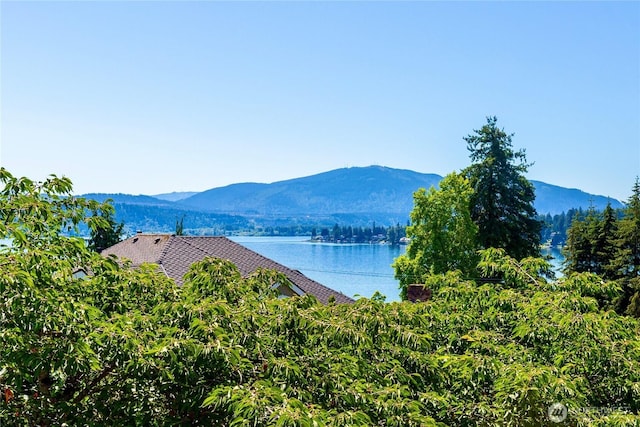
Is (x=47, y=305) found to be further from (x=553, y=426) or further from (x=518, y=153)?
(x=518, y=153)

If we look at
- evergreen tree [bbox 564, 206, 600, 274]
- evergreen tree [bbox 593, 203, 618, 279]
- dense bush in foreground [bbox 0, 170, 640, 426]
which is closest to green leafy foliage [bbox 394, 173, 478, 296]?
evergreen tree [bbox 593, 203, 618, 279]

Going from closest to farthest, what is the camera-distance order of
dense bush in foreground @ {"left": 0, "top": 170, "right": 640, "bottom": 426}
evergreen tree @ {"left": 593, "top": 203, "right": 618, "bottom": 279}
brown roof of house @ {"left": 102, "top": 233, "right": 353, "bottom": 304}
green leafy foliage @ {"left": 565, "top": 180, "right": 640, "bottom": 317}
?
dense bush in foreground @ {"left": 0, "top": 170, "right": 640, "bottom": 426}, brown roof of house @ {"left": 102, "top": 233, "right": 353, "bottom": 304}, green leafy foliage @ {"left": 565, "top": 180, "right": 640, "bottom": 317}, evergreen tree @ {"left": 593, "top": 203, "right": 618, "bottom": 279}

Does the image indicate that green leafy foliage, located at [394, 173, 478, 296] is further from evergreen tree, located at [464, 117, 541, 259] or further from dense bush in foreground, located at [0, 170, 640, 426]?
dense bush in foreground, located at [0, 170, 640, 426]

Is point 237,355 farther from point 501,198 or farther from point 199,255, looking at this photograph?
point 501,198

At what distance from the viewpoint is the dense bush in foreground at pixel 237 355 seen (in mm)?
4508

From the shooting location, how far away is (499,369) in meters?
5.59

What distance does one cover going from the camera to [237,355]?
475cm

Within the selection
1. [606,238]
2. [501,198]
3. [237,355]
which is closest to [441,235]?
[501,198]

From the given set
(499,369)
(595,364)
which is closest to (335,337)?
(499,369)

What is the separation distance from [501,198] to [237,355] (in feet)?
98.6

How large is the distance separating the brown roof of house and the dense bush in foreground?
14.2 m

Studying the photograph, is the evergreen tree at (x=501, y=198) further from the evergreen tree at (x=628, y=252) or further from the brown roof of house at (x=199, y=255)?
the brown roof of house at (x=199, y=255)

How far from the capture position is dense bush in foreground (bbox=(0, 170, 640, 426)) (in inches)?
177

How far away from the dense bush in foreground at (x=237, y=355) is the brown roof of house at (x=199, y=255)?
14152 millimetres
